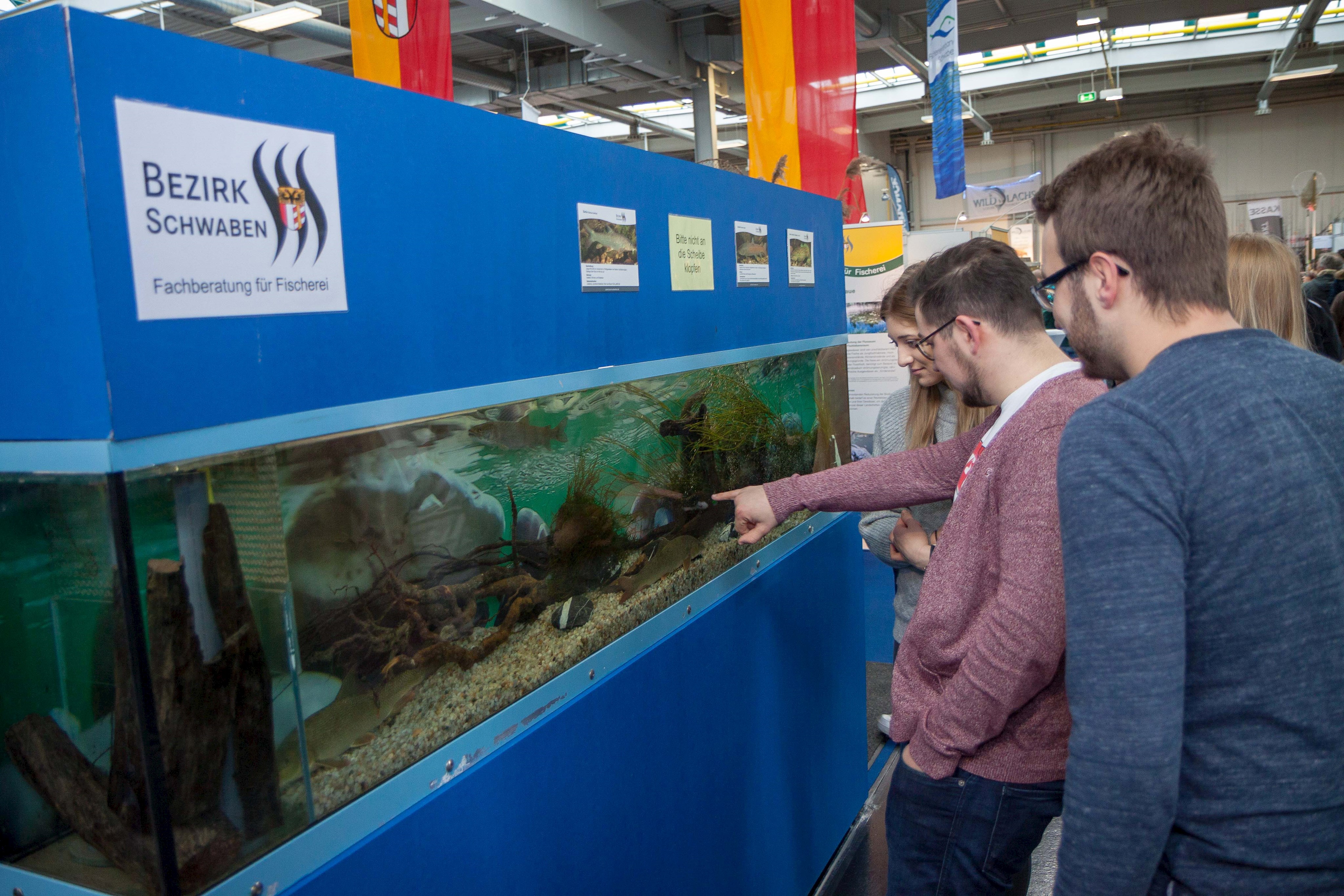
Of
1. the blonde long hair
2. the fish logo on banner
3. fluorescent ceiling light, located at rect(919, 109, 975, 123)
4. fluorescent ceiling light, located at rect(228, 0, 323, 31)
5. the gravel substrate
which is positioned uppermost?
fluorescent ceiling light, located at rect(919, 109, 975, 123)

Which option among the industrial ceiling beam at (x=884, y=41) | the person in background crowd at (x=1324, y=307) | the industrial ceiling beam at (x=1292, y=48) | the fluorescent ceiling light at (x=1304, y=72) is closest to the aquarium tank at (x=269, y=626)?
the person in background crowd at (x=1324, y=307)

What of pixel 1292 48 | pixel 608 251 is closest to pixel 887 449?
pixel 608 251

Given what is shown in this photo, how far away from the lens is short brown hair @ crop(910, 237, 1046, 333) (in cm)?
164

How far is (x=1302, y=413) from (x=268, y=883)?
4.18ft

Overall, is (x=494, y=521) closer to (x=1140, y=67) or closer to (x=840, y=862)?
(x=840, y=862)

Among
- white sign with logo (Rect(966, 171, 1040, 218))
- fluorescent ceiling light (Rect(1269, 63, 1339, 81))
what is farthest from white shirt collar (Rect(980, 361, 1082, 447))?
fluorescent ceiling light (Rect(1269, 63, 1339, 81))

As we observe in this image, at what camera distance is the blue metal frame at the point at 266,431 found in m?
0.91

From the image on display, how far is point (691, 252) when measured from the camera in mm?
2061

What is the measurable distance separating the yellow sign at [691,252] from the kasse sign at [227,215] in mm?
932

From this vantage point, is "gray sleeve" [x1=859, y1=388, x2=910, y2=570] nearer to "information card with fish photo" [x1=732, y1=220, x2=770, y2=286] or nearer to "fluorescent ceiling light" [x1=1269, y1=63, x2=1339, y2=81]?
"information card with fish photo" [x1=732, y1=220, x2=770, y2=286]

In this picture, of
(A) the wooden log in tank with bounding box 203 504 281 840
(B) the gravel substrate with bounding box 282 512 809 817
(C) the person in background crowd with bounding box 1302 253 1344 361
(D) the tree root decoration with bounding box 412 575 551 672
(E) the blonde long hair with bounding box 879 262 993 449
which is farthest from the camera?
(C) the person in background crowd with bounding box 1302 253 1344 361

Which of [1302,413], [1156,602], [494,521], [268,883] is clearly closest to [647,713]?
[494,521]

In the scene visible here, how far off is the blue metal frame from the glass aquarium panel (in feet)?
0.08

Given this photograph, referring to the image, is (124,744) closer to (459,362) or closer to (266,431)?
(266,431)
